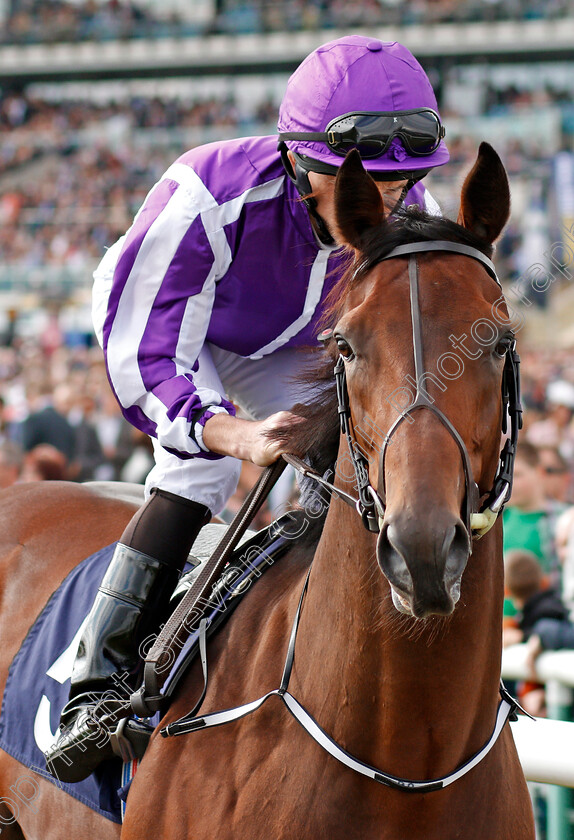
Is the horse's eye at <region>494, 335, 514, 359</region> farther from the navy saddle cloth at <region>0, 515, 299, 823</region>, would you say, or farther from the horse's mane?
the navy saddle cloth at <region>0, 515, 299, 823</region>

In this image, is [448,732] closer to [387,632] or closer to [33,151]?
[387,632]

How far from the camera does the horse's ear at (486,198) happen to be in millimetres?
1938

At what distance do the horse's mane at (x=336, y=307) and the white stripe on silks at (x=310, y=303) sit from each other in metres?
0.45

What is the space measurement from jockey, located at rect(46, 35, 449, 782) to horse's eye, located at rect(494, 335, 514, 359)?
575mm

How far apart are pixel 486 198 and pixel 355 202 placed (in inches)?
10.4

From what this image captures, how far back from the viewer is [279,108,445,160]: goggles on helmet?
90.1 inches

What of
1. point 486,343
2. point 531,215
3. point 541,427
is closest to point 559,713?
point 486,343

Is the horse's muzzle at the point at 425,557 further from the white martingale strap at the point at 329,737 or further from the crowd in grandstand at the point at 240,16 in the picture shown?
the crowd in grandstand at the point at 240,16

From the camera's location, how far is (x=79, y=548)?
3.34 metres

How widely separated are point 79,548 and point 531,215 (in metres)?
16.7

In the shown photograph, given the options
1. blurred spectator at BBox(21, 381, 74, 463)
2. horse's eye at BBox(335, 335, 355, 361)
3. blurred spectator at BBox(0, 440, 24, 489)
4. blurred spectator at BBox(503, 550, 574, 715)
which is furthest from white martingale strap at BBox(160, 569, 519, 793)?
blurred spectator at BBox(21, 381, 74, 463)

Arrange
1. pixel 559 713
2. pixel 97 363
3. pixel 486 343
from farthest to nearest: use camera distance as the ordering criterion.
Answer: pixel 97 363 → pixel 559 713 → pixel 486 343

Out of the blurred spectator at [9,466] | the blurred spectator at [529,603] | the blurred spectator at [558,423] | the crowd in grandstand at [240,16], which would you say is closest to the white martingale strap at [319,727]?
the blurred spectator at [529,603]

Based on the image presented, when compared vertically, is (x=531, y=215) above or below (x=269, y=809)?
above
